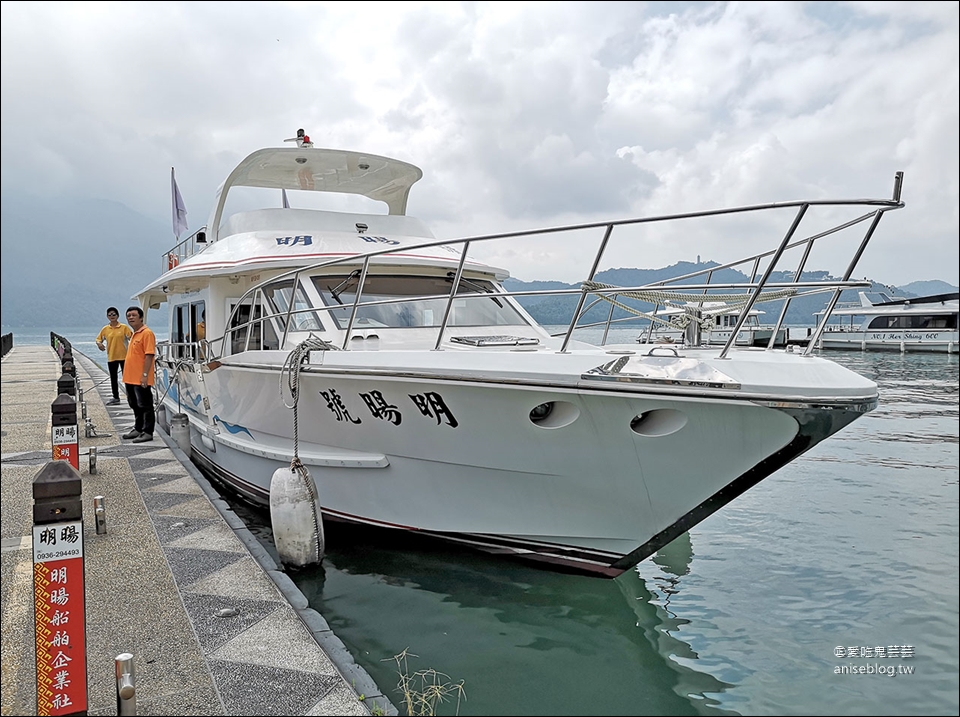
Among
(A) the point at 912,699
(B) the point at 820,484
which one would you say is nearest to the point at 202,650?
(A) the point at 912,699

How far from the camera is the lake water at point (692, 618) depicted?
11.1 ft

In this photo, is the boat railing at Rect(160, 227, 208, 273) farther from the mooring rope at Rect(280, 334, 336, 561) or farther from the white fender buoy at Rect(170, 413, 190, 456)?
the mooring rope at Rect(280, 334, 336, 561)

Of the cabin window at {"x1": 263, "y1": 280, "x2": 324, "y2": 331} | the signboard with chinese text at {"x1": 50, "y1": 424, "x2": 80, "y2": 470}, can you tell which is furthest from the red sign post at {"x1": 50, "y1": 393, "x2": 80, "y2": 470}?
the cabin window at {"x1": 263, "y1": 280, "x2": 324, "y2": 331}

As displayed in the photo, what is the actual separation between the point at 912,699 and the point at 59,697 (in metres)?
3.69

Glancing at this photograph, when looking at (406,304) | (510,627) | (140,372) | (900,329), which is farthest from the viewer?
(900,329)

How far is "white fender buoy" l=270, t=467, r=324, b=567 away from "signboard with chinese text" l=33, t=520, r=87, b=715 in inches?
87.6

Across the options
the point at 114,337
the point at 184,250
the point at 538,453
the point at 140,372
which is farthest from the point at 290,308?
the point at 114,337

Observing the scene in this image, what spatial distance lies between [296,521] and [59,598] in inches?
89.5

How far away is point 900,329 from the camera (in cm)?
3700

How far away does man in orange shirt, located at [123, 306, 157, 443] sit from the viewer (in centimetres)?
809

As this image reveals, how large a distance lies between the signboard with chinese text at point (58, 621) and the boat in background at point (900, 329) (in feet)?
118

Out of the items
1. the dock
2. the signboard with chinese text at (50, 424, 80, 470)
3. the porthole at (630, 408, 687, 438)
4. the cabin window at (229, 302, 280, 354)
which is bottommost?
the dock

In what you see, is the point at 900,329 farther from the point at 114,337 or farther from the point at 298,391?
the point at 298,391

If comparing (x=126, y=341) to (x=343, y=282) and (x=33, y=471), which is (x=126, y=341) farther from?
(x=343, y=282)
